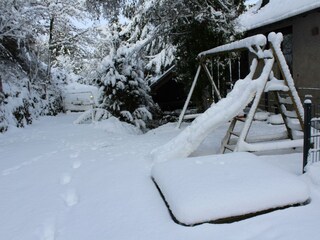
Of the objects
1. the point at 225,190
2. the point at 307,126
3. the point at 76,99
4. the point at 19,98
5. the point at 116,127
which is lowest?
the point at 76,99

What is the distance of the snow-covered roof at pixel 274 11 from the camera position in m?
8.40

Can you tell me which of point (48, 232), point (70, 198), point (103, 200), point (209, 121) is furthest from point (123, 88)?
point (48, 232)

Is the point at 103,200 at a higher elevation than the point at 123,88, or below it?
below

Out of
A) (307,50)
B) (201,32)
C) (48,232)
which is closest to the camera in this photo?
(48,232)

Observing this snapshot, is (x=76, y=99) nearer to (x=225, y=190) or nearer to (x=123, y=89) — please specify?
(x=123, y=89)

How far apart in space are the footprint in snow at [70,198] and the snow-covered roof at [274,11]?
6750 millimetres

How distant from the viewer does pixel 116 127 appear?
9602 millimetres

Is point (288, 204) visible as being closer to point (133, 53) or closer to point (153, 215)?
point (153, 215)

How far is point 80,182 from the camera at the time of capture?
4.65 m

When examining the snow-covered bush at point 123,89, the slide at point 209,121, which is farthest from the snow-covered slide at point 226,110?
the snow-covered bush at point 123,89

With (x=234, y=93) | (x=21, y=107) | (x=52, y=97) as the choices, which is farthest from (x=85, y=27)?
(x=234, y=93)

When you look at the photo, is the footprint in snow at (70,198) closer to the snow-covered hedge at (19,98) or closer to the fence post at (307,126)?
the fence post at (307,126)

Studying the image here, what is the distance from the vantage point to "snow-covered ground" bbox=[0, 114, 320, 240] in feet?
10.1

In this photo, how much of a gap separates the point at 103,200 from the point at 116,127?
18.9 ft
